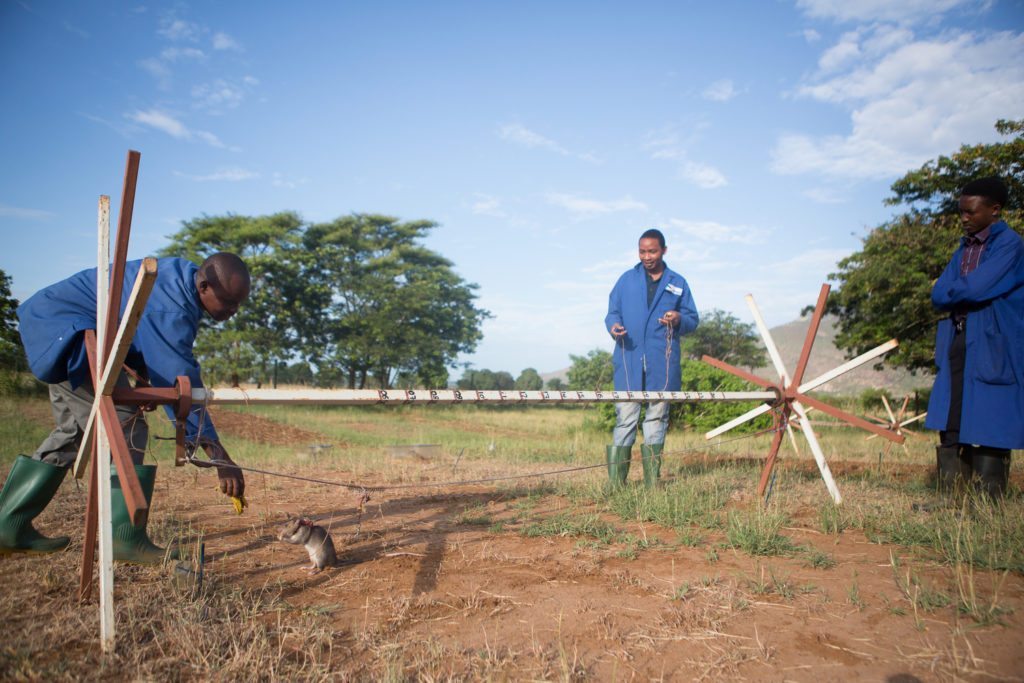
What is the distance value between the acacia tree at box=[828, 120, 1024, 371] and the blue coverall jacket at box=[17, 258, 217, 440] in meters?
15.0

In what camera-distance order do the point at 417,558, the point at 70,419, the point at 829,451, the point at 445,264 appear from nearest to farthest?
the point at 70,419
the point at 417,558
the point at 829,451
the point at 445,264

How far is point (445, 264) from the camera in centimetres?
3197

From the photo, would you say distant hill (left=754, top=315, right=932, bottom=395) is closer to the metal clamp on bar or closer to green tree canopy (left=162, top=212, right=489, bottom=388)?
green tree canopy (left=162, top=212, right=489, bottom=388)

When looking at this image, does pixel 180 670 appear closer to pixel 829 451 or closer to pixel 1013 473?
pixel 1013 473

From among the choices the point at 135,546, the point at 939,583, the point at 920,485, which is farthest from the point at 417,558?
the point at 920,485

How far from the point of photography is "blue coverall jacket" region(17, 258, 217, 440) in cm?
288

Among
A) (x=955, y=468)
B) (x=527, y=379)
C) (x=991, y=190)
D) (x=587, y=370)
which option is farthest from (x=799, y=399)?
(x=527, y=379)

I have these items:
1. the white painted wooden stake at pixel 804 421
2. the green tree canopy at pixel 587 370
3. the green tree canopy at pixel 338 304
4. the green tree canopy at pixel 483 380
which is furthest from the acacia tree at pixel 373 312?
the white painted wooden stake at pixel 804 421

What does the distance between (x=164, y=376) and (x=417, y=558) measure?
1.72 metres

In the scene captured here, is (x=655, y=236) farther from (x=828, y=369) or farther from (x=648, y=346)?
(x=828, y=369)

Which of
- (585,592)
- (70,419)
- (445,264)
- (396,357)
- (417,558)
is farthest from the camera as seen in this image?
(445,264)

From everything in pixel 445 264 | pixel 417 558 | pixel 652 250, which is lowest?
pixel 417 558

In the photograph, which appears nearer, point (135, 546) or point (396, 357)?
point (135, 546)

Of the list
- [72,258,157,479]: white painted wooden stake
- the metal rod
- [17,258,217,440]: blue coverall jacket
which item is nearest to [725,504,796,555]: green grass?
the metal rod
